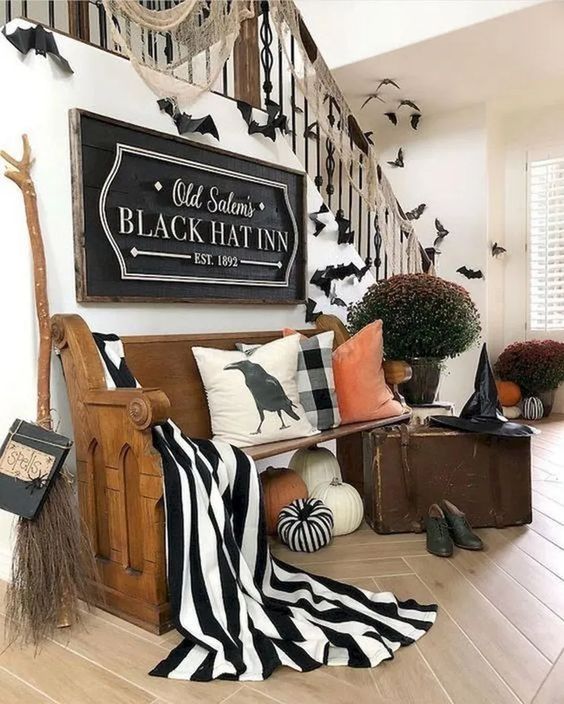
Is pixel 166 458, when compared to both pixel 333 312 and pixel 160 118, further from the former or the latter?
pixel 333 312

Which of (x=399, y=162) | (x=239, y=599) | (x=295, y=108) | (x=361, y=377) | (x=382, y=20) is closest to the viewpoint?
(x=239, y=599)

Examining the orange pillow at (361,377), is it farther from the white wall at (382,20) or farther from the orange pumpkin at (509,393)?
the orange pumpkin at (509,393)

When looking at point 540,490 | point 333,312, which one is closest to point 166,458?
point 333,312

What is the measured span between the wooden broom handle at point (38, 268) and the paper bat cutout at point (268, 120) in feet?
3.58

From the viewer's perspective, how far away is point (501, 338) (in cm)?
563

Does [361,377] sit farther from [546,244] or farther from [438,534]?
[546,244]

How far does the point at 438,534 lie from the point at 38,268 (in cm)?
155

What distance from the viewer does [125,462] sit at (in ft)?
5.56

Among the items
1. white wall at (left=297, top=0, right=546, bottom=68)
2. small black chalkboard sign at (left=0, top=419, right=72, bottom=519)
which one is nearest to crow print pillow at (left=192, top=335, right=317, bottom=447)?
small black chalkboard sign at (left=0, top=419, right=72, bottom=519)

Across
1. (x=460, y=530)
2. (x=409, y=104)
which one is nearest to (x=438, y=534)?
(x=460, y=530)

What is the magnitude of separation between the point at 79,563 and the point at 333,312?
1885 millimetres

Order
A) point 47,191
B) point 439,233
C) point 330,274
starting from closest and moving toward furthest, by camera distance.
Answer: point 47,191
point 330,274
point 439,233

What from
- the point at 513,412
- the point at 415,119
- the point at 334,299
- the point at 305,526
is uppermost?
the point at 415,119

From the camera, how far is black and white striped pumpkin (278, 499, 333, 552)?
2.12m
